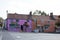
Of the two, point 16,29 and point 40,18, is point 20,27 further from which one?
point 40,18

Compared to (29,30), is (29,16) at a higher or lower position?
higher

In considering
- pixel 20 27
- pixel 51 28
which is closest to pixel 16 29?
pixel 20 27

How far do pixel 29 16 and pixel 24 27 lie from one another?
8784 millimetres

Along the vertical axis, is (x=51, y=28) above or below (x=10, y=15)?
below

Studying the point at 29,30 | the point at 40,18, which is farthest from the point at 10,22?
the point at 40,18

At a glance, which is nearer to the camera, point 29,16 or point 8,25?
point 8,25

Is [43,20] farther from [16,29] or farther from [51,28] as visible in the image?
[16,29]

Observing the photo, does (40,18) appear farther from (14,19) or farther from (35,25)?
(14,19)

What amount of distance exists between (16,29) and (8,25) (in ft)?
11.9

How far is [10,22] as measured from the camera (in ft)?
238

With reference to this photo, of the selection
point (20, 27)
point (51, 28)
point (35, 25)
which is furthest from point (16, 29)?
point (51, 28)

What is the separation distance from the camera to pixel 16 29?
234ft

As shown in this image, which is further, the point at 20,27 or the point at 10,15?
the point at 10,15

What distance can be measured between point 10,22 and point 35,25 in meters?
9.74
